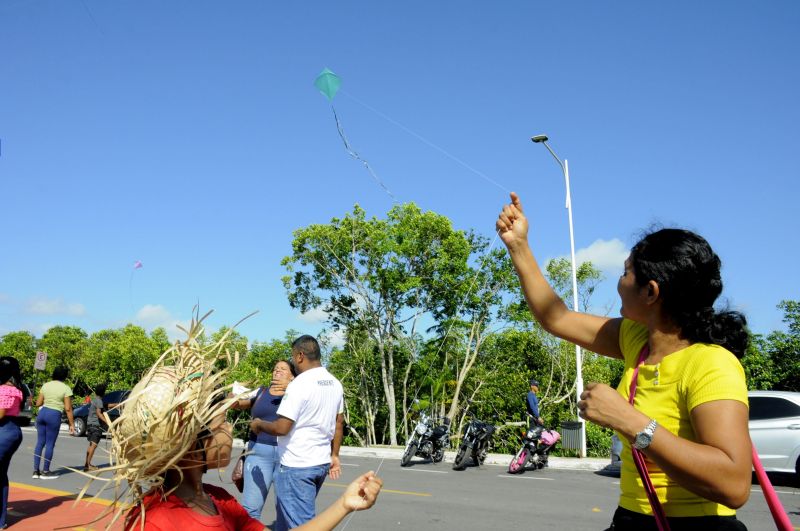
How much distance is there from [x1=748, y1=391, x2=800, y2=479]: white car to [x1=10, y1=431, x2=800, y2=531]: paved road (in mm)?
466

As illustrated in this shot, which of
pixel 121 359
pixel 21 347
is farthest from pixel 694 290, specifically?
pixel 21 347

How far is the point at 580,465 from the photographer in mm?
14711

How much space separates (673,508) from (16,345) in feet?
244

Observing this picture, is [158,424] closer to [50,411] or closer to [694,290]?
[694,290]

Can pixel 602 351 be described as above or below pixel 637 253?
below

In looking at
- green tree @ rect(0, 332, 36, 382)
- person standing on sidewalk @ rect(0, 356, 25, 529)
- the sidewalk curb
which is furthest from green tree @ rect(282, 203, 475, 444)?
green tree @ rect(0, 332, 36, 382)

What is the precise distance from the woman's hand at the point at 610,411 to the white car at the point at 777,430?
11.1 metres

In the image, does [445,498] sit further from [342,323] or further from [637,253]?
[342,323]

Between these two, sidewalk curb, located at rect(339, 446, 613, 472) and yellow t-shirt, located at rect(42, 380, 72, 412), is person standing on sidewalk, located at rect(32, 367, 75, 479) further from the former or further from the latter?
sidewalk curb, located at rect(339, 446, 613, 472)

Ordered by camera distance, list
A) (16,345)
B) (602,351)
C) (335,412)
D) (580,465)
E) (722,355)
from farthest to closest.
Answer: (16,345) < (580,465) < (335,412) < (602,351) < (722,355)

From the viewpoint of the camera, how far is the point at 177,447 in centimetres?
179

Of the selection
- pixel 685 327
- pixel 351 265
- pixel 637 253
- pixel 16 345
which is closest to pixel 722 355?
pixel 685 327

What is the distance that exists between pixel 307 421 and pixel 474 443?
10257mm

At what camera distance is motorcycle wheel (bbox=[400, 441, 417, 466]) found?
47.9ft
